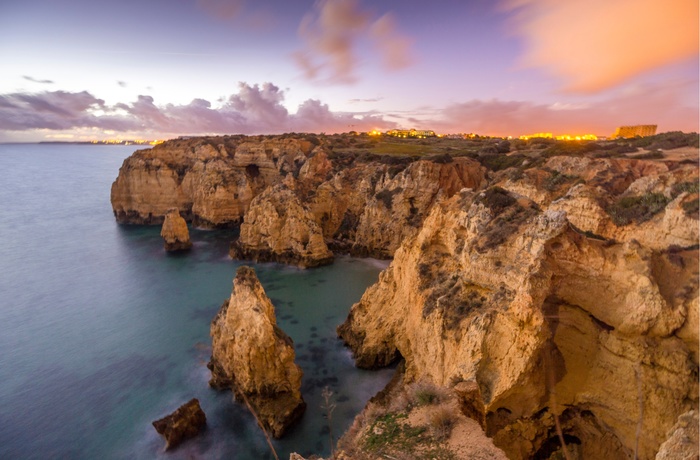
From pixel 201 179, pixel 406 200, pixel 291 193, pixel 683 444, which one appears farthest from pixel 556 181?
pixel 201 179

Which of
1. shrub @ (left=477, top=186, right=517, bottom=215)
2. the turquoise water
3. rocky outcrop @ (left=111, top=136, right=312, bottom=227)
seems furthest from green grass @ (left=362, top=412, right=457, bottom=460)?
rocky outcrop @ (left=111, top=136, right=312, bottom=227)

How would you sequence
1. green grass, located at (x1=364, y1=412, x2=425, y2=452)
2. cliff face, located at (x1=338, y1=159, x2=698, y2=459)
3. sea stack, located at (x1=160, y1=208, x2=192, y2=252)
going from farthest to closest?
sea stack, located at (x1=160, y1=208, x2=192, y2=252) < cliff face, located at (x1=338, y1=159, x2=698, y2=459) < green grass, located at (x1=364, y1=412, x2=425, y2=452)

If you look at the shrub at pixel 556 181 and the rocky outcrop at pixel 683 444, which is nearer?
the rocky outcrop at pixel 683 444

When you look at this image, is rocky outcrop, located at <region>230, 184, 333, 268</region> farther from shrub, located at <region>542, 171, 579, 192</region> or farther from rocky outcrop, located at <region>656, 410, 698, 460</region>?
rocky outcrop, located at <region>656, 410, 698, 460</region>

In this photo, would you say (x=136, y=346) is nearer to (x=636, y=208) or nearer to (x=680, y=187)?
(x=636, y=208)

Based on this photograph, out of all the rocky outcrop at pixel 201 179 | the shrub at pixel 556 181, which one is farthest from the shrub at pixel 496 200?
the rocky outcrop at pixel 201 179

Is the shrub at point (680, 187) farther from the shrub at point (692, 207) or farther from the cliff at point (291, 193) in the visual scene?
the cliff at point (291, 193)

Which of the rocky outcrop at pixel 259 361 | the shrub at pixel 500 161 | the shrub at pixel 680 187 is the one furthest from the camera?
the shrub at pixel 500 161
